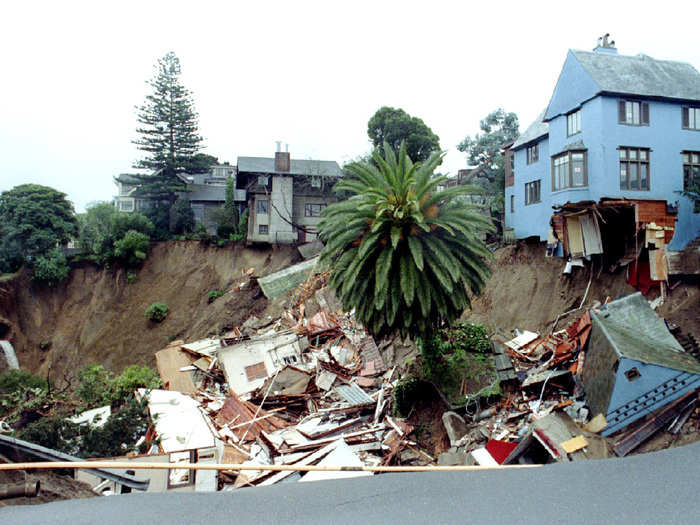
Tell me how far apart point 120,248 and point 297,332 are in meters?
21.7

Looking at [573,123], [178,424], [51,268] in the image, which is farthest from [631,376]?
[51,268]

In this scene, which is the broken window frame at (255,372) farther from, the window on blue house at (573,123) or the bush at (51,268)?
the bush at (51,268)

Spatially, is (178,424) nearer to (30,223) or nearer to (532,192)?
(532,192)

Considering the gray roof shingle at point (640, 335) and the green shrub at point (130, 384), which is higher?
the gray roof shingle at point (640, 335)

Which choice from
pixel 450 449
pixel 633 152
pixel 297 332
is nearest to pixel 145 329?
pixel 297 332

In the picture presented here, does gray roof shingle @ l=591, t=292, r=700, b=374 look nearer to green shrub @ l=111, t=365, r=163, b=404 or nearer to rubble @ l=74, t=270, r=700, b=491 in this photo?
rubble @ l=74, t=270, r=700, b=491

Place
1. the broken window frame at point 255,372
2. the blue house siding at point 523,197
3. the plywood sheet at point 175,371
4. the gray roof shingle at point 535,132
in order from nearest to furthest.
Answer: the broken window frame at point 255,372 < the plywood sheet at point 175,371 < the blue house siding at point 523,197 < the gray roof shingle at point 535,132

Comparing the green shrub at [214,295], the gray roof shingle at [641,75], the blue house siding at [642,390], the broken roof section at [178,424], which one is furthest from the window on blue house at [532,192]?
the green shrub at [214,295]

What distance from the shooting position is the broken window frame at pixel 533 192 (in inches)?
939

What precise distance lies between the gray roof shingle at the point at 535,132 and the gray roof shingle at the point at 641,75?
3793mm

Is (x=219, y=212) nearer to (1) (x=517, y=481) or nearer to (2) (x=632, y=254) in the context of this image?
(2) (x=632, y=254)

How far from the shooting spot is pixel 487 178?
3647 cm

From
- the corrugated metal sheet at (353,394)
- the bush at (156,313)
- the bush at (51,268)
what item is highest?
the bush at (51,268)

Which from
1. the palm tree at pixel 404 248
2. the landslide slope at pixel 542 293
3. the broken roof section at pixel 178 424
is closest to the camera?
the broken roof section at pixel 178 424
